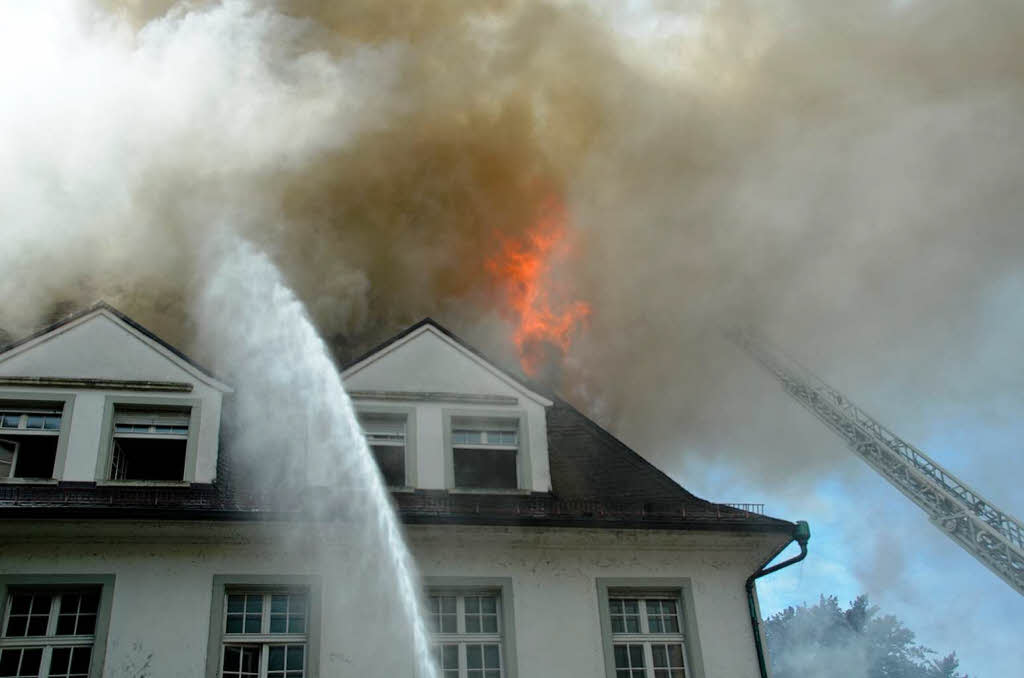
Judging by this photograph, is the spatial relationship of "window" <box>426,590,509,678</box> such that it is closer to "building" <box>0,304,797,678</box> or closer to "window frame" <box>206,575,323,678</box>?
"building" <box>0,304,797,678</box>

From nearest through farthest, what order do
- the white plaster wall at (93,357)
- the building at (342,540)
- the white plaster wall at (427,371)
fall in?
the building at (342,540)
the white plaster wall at (93,357)
the white plaster wall at (427,371)

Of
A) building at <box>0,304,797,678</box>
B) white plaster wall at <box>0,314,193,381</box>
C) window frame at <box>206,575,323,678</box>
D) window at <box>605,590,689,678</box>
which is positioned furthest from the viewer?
white plaster wall at <box>0,314,193,381</box>

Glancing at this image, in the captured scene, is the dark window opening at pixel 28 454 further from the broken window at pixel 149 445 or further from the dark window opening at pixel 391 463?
the dark window opening at pixel 391 463

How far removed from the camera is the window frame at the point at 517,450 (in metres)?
13.5

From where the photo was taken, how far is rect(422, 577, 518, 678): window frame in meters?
12.0

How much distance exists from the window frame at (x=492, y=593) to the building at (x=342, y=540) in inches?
1.1

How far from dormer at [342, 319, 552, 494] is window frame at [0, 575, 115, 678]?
13.5ft

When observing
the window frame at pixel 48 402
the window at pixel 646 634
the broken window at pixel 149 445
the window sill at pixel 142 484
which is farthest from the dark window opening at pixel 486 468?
the window frame at pixel 48 402


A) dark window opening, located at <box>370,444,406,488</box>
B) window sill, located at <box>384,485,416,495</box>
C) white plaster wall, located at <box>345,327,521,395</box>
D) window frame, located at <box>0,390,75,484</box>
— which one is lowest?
window sill, located at <box>384,485,416,495</box>

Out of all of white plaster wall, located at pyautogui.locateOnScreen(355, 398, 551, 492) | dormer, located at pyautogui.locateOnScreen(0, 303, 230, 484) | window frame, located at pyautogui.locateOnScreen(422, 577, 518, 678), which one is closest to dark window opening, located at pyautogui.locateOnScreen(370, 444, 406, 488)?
white plaster wall, located at pyautogui.locateOnScreen(355, 398, 551, 492)

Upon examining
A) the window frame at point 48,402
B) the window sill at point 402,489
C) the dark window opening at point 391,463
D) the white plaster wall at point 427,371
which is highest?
the white plaster wall at point 427,371

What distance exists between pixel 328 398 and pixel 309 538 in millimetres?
2749

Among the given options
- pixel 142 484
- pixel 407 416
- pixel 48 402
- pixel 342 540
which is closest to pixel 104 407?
pixel 48 402

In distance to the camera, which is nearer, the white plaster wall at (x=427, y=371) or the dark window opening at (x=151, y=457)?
the dark window opening at (x=151, y=457)
